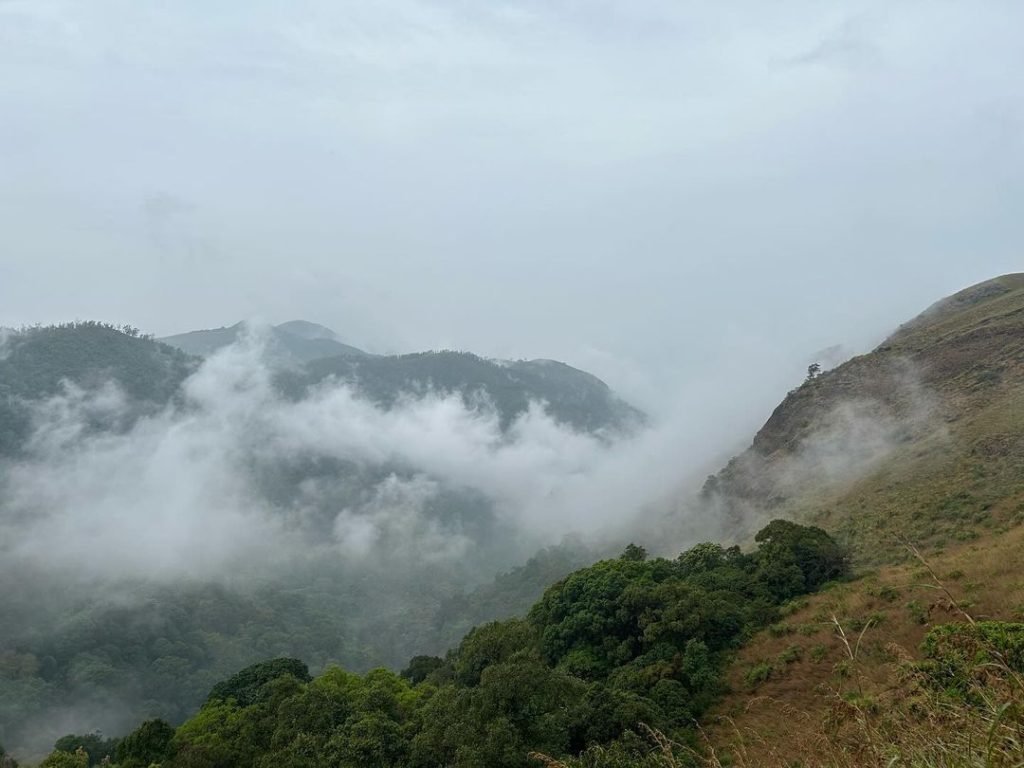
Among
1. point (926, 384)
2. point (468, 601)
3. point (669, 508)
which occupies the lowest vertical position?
point (468, 601)

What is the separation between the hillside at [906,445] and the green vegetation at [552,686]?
6933mm

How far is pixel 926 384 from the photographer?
53.6 metres

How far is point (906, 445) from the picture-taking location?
46625 mm

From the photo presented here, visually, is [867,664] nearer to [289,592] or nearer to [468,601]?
[468,601]

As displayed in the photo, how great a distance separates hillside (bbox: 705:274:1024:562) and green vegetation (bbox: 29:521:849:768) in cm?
693

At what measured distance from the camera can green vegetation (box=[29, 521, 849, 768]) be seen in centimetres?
1731

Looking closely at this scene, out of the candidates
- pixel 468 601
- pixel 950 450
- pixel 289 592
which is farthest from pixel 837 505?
pixel 289 592

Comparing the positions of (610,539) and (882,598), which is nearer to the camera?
(882,598)

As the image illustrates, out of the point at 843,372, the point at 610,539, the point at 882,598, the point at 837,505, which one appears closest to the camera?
the point at 882,598

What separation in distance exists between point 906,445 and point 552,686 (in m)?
39.8

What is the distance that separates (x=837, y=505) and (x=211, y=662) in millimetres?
101956

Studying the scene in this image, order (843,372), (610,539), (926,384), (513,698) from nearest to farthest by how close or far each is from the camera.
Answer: (513,698), (926,384), (843,372), (610,539)

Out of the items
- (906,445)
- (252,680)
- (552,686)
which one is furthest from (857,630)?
(252,680)

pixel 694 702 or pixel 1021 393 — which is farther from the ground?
pixel 1021 393
